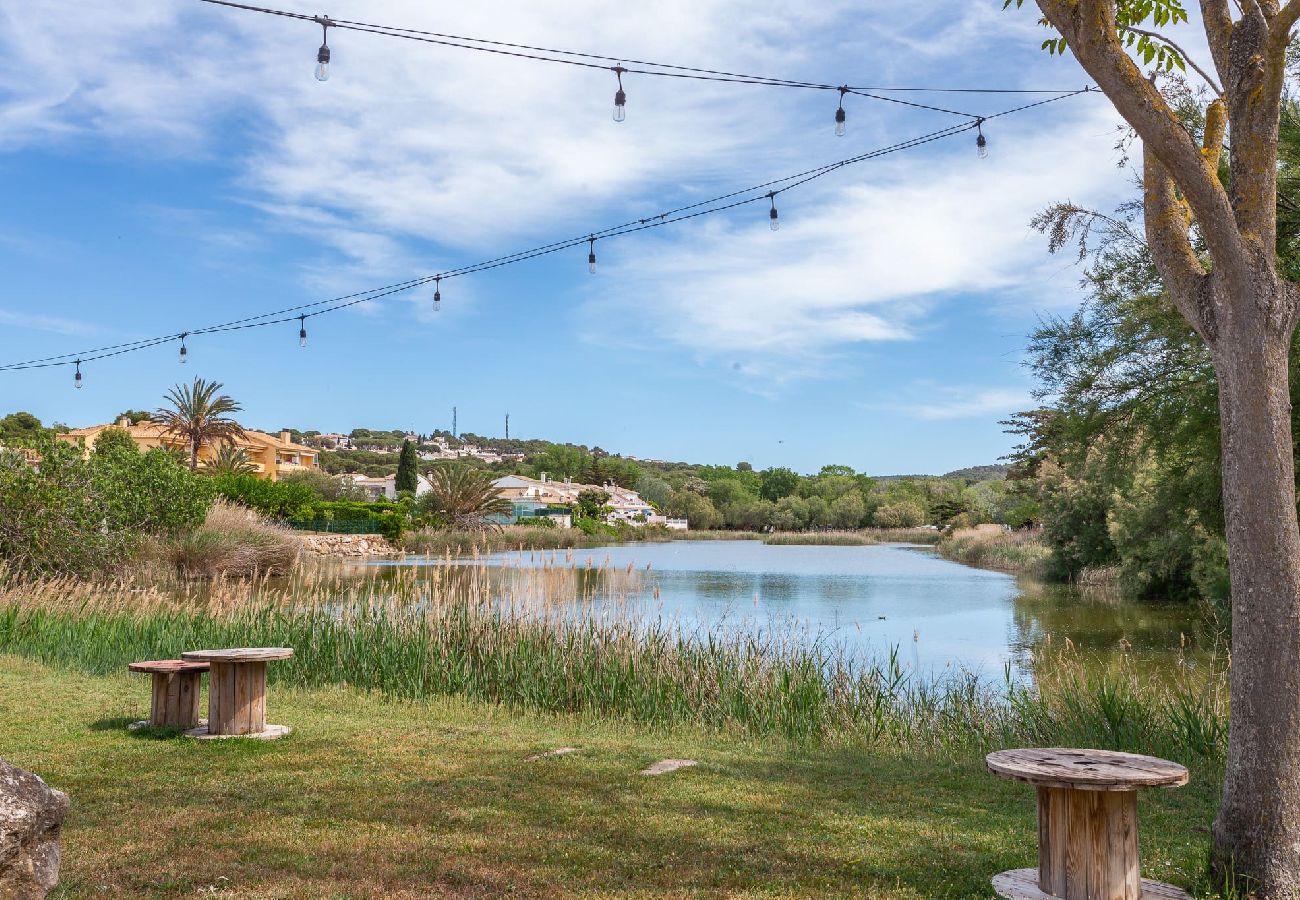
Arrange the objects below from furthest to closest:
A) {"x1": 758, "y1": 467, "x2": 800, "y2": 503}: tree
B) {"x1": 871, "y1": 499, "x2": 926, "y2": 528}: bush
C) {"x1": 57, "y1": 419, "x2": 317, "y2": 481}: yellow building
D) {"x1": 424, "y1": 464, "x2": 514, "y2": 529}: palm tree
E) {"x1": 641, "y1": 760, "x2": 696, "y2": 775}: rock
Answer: {"x1": 758, "y1": 467, "x2": 800, "y2": 503}: tree, {"x1": 871, "y1": 499, "x2": 926, "y2": 528}: bush, {"x1": 57, "y1": 419, "x2": 317, "y2": 481}: yellow building, {"x1": 424, "y1": 464, "x2": 514, "y2": 529}: palm tree, {"x1": 641, "y1": 760, "x2": 696, "y2": 775}: rock

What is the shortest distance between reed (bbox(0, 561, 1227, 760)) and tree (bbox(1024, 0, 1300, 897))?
10.6ft

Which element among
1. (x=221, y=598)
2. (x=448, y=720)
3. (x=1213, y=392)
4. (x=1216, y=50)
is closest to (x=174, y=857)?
(x=448, y=720)

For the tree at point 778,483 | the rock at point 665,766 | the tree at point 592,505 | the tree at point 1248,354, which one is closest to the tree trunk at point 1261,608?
the tree at point 1248,354

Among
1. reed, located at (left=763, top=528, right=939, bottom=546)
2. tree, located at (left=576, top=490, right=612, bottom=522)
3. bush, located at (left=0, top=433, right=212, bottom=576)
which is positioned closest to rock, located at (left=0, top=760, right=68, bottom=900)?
Result: bush, located at (left=0, top=433, right=212, bottom=576)

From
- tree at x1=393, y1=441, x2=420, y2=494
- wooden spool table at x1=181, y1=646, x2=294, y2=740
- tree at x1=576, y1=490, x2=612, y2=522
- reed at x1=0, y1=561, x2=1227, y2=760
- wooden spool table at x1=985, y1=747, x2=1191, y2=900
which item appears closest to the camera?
wooden spool table at x1=985, y1=747, x2=1191, y2=900

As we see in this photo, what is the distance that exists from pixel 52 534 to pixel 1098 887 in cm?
1591

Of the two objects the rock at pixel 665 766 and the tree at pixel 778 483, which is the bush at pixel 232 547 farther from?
the tree at pixel 778 483

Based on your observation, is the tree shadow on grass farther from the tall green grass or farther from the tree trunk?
the tall green grass

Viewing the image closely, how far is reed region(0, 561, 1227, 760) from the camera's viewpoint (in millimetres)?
7543

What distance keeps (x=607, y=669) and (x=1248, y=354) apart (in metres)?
6.20

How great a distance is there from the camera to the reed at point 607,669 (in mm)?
7543

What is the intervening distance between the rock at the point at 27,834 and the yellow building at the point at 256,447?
48.7 m

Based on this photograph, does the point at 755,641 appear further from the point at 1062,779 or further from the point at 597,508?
the point at 597,508

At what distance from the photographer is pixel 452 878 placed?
3.89 m
